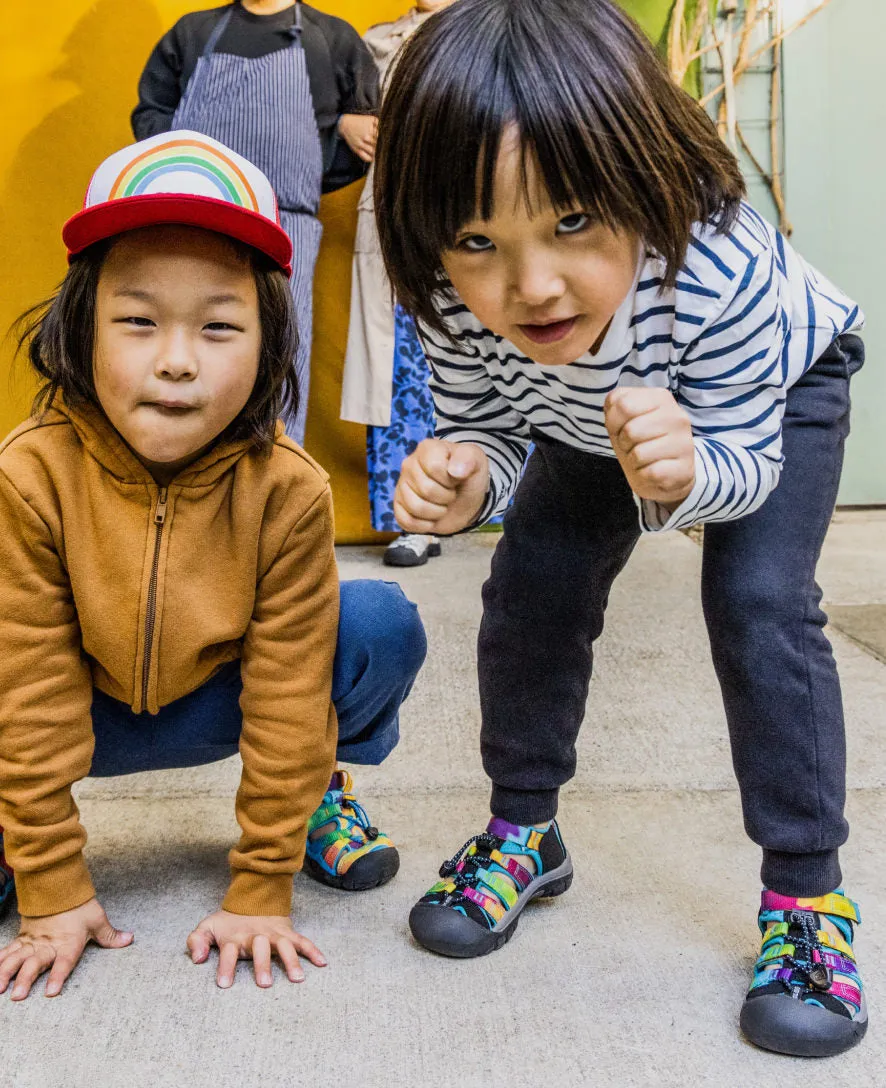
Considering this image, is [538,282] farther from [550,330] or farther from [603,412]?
[603,412]

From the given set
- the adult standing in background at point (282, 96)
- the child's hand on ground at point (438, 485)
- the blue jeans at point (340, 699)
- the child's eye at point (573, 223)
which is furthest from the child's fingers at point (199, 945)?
the adult standing in background at point (282, 96)

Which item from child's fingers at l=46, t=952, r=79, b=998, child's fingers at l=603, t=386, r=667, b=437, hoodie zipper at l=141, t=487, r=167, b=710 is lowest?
child's fingers at l=46, t=952, r=79, b=998

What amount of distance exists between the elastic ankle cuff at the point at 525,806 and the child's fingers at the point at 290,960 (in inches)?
10.6

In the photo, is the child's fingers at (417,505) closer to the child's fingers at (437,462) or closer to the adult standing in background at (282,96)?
the child's fingers at (437,462)

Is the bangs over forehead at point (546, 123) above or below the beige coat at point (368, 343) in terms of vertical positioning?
above

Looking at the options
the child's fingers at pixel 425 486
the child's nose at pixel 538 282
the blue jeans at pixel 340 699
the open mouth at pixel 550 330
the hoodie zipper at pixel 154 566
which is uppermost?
the child's nose at pixel 538 282

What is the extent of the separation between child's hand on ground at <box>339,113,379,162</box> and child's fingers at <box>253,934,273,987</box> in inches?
76.9

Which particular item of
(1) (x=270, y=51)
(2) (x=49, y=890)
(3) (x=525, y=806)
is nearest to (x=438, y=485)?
(3) (x=525, y=806)

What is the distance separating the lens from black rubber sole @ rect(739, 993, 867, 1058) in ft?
2.92

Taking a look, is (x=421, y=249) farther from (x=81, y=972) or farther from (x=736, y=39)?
(x=736, y=39)

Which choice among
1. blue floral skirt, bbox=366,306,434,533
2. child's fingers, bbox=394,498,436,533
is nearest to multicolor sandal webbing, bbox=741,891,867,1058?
child's fingers, bbox=394,498,436,533

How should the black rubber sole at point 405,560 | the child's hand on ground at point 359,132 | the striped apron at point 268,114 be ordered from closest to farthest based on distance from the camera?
the striped apron at point 268,114 < the child's hand on ground at point 359,132 < the black rubber sole at point 405,560

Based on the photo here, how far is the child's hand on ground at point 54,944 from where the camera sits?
3.26ft

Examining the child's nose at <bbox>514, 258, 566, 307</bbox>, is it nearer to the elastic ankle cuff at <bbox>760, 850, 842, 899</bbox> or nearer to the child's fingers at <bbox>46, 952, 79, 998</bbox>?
the elastic ankle cuff at <bbox>760, 850, 842, 899</bbox>
